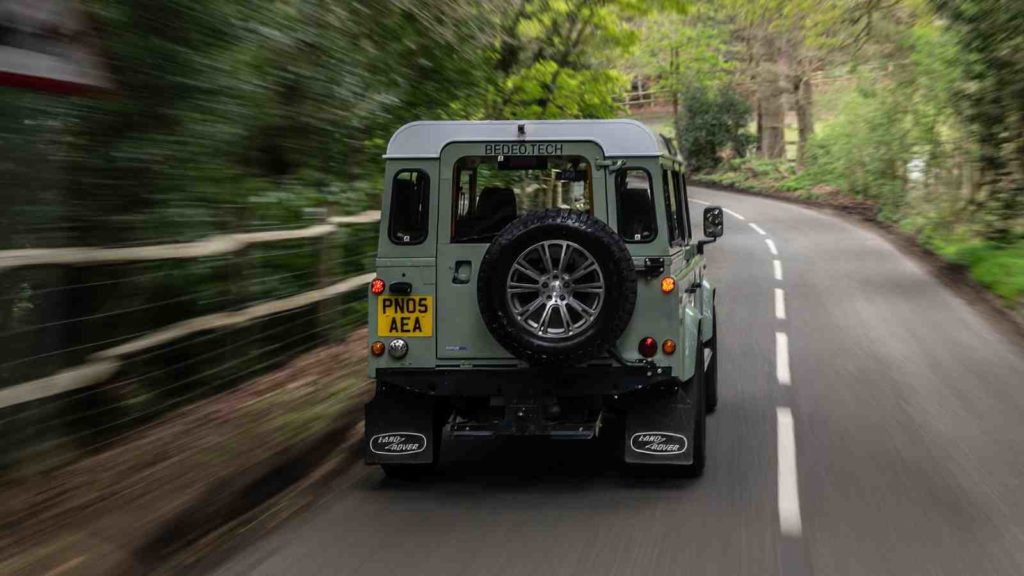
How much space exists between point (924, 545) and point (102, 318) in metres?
5.08

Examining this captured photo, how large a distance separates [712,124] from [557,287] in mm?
39262

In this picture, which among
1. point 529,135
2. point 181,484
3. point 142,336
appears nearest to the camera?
point 181,484

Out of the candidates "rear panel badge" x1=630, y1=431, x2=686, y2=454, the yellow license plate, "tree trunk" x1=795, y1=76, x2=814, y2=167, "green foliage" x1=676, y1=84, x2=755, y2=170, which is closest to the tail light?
"rear panel badge" x1=630, y1=431, x2=686, y2=454

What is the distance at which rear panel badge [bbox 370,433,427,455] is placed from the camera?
711 cm

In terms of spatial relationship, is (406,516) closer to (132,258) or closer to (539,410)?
(539,410)

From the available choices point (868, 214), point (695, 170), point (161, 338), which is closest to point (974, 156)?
point (868, 214)

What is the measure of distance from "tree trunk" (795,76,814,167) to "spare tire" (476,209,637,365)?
105 feet

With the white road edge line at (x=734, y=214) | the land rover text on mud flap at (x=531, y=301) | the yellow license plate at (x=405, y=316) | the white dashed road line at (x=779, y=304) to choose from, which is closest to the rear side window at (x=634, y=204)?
the land rover text on mud flap at (x=531, y=301)

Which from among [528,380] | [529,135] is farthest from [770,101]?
[528,380]

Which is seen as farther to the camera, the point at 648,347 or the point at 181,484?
the point at 648,347

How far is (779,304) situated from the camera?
52.3 feet

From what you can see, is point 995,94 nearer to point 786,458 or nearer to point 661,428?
point 786,458

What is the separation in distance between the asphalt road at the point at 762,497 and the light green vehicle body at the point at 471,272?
0.88m

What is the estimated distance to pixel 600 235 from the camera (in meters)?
A: 6.37
